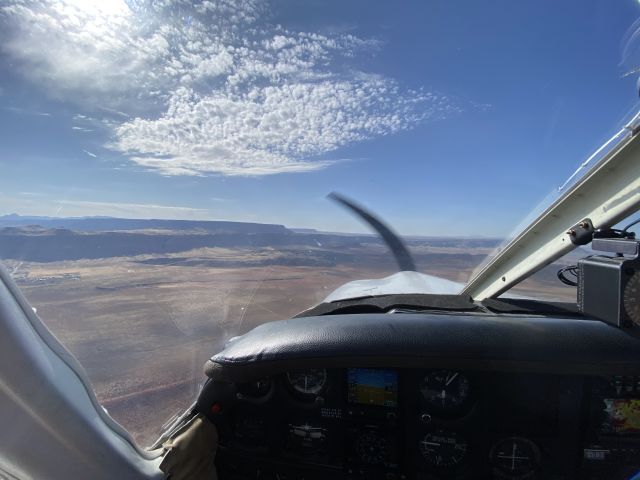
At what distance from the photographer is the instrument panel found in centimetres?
199

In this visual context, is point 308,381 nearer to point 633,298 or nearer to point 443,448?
point 443,448

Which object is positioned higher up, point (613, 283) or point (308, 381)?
point (613, 283)

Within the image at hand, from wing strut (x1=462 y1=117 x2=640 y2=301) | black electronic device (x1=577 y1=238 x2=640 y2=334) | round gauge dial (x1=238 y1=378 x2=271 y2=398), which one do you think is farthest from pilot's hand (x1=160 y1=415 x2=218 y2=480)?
black electronic device (x1=577 y1=238 x2=640 y2=334)

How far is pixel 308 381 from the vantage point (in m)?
2.21

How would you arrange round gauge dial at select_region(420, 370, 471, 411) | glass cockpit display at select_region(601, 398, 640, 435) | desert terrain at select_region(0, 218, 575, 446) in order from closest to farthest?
glass cockpit display at select_region(601, 398, 640, 435)
round gauge dial at select_region(420, 370, 471, 411)
desert terrain at select_region(0, 218, 575, 446)

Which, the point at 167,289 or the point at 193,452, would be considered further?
the point at 167,289

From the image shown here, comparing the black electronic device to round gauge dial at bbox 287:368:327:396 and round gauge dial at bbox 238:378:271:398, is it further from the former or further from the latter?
round gauge dial at bbox 238:378:271:398

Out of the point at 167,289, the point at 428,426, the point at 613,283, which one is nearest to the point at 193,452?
the point at 428,426

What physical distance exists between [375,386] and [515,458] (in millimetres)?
835

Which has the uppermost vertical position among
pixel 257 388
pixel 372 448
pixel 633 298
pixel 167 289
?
pixel 633 298

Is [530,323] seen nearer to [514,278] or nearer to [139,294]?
[514,278]

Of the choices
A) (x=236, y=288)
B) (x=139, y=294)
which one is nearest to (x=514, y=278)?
(x=236, y=288)

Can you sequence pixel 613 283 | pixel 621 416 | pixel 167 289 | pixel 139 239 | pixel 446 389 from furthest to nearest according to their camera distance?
pixel 139 239 → pixel 167 289 → pixel 446 389 → pixel 621 416 → pixel 613 283

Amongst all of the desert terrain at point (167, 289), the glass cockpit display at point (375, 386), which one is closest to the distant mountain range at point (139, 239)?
the desert terrain at point (167, 289)
